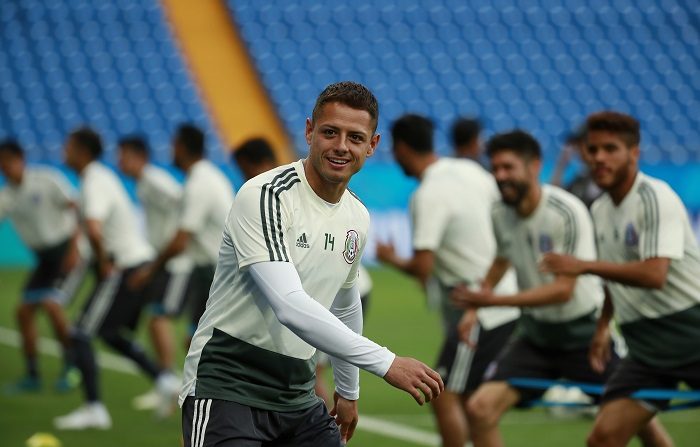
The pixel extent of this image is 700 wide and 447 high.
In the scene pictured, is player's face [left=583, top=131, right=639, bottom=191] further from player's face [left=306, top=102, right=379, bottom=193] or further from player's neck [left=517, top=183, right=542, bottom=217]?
player's face [left=306, top=102, right=379, bottom=193]

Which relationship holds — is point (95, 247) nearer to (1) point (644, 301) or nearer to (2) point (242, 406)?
(1) point (644, 301)

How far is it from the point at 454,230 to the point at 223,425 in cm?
359

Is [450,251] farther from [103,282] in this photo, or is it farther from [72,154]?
[72,154]

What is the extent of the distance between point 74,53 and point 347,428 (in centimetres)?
2127

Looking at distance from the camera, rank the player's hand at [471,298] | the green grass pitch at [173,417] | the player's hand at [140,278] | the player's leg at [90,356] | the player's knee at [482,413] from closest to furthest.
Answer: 1. the player's hand at [471,298]
2. the player's knee at [482,413]
3. the green grass pitch at [173,417]
4. the player's leg at [90,356]
5. the player's hand at [140,278]

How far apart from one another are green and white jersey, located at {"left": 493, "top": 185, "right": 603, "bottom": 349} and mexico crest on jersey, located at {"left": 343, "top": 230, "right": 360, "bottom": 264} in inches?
94.4

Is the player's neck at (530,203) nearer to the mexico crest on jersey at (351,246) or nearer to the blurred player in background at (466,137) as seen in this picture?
the mexico crest on jersey at (351,246)

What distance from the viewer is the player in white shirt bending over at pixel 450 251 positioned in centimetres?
752

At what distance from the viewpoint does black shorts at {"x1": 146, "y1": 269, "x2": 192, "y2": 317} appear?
10734 millimetres

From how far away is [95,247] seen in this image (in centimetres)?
1017

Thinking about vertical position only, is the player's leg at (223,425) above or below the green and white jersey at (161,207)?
below

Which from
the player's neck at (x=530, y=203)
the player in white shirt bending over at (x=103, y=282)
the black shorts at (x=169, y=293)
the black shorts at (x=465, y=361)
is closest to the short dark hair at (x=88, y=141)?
the player in white shirt bending over at (x=103, y=282)

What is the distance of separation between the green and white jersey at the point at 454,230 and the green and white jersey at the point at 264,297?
3001 millimetres

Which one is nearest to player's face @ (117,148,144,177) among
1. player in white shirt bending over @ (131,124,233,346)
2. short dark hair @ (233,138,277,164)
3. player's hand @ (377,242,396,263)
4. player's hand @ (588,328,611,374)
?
player in white shirt bending over @ (131,124,233,346)
